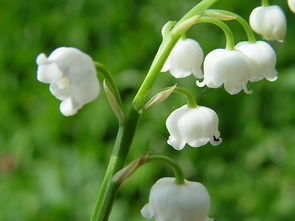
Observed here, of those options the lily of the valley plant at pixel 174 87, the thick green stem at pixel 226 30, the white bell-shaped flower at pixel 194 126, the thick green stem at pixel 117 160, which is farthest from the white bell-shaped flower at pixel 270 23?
the thick green stem at pixel 117 160

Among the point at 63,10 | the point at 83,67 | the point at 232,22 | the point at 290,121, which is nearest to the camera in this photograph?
the point at 83,67

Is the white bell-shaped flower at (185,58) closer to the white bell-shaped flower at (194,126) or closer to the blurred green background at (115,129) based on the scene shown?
the white bell-shaped flower at (194,126)

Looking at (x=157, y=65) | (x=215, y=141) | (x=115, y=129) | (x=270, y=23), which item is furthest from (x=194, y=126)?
(x=115, y=129)

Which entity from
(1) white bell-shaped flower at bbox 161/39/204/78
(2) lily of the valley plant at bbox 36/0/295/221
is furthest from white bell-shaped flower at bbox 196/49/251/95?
(1) white bell-shaped flower at bbox 161/39/204/78

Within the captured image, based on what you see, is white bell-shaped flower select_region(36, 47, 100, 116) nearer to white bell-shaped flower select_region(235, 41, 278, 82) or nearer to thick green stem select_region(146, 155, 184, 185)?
thick green stem select_region(146, 155, 184, 185)

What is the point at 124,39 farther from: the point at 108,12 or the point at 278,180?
the point at 278,180

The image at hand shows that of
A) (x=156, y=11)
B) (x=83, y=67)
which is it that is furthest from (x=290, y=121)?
(x=83, y=67)
